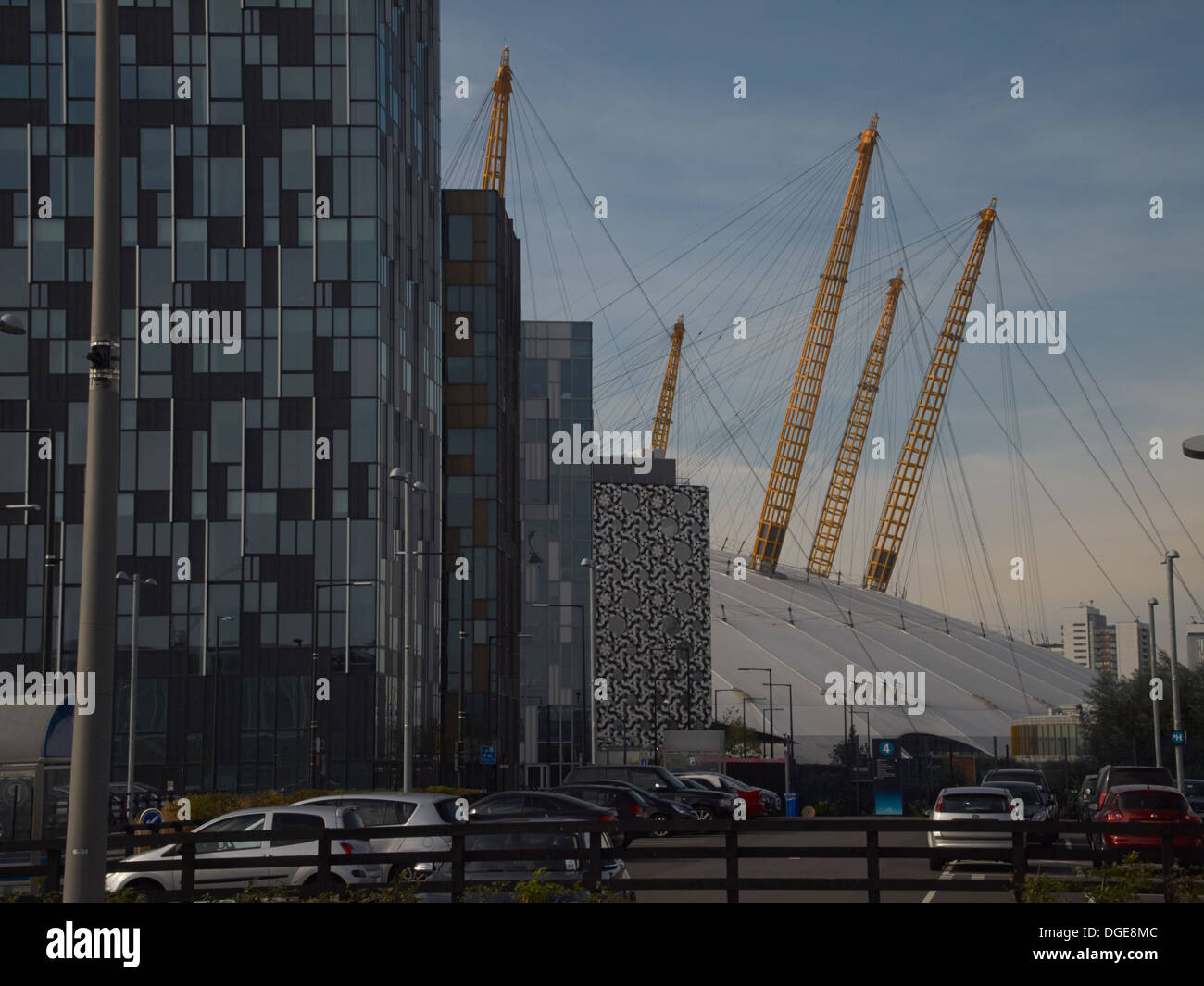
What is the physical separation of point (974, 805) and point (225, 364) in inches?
1891

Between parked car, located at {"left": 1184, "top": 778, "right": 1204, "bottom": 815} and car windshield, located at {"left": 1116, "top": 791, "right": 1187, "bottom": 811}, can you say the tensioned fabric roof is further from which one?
car windshield, located at {"left": 1116, "top": 791, "right": 1187, "bottom": 811}

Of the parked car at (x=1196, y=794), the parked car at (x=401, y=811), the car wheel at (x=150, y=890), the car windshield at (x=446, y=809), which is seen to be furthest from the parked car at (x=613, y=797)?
the car wheel at (x=150, y=890)

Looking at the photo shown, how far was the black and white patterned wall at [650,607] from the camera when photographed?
386ft

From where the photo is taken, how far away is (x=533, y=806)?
99.6 ft

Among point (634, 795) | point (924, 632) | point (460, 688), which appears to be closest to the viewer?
point (634, 795)

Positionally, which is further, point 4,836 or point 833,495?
point 833,495

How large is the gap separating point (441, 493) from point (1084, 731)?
38.1m

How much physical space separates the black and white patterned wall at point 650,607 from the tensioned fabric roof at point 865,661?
11.9 ft

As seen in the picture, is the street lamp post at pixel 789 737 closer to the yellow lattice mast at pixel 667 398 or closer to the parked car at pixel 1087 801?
the parked car at pixel 1087 801

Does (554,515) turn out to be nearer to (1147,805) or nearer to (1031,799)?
(1031,799)

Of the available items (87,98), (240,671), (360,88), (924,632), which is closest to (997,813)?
(240,671)

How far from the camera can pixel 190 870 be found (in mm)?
18469

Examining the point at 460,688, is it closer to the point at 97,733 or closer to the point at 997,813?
the point at 997,813

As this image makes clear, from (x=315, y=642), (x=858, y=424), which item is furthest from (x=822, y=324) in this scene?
(x=315, y=642)
